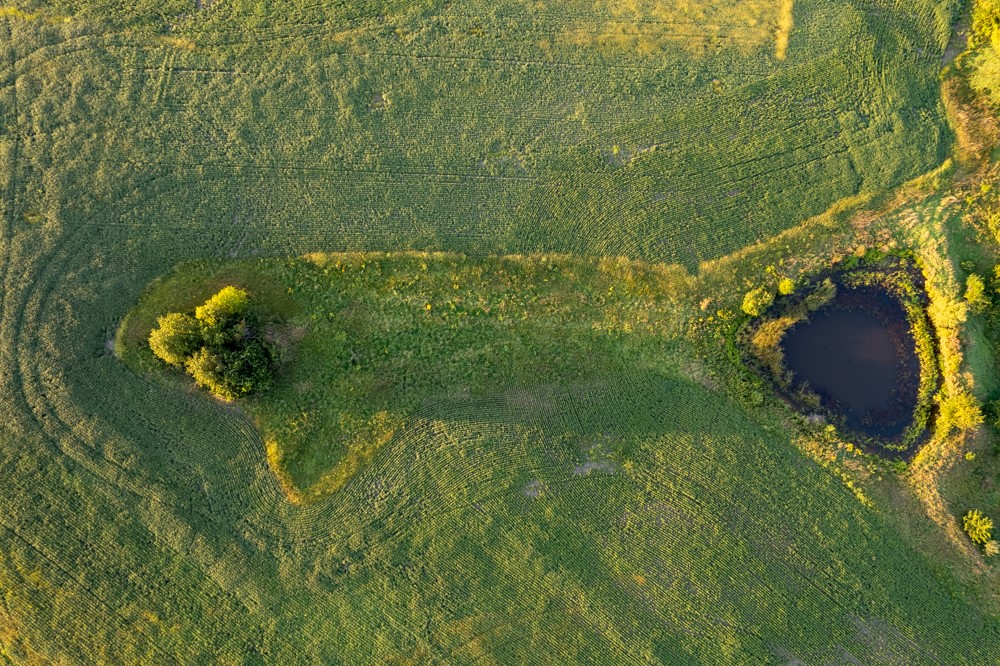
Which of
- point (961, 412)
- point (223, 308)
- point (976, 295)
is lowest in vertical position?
point (961, 412)

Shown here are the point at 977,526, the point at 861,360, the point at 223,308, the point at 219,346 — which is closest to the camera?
the point at 219,346

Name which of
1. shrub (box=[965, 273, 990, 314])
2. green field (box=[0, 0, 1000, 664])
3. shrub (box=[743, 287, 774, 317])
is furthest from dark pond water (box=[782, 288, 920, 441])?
shrub (box=[965, 273, 990, 314])

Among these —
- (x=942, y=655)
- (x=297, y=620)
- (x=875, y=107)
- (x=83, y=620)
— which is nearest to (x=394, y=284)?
(x=297, y=620)

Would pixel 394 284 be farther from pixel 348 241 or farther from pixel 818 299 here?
pixel 818 299

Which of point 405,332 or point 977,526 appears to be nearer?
point 977,526

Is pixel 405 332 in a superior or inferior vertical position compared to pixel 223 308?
inferior

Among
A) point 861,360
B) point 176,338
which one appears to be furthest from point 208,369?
point 861,360

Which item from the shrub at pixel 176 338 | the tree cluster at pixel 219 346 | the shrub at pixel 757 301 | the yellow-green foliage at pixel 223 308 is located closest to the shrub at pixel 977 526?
the shrub at pixel 757 301

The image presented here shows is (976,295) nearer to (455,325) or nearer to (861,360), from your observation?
(861,360)

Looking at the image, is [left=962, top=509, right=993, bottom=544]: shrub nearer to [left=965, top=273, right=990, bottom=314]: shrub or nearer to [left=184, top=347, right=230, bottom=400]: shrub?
[left=965, top=273, right=990, bottom=314]: shrub
